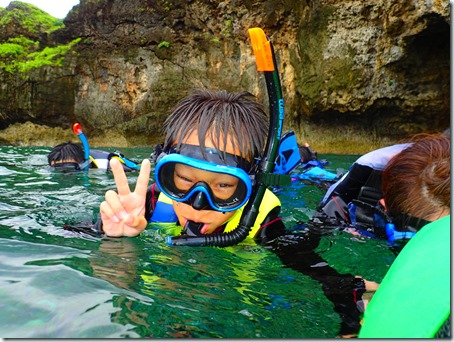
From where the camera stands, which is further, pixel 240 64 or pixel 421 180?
pixel 240 64

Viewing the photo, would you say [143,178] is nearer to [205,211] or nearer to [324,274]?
[205,211]

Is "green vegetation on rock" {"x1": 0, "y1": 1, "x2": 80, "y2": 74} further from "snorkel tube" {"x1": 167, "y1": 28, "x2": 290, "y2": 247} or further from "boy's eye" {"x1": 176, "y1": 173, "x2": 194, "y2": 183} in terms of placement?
"snorkel tube" {"x1": 167, "y1": 28, "x2": 290, "y2": 247}

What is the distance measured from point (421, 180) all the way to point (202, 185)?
911 mm

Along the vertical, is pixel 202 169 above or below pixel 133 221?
above

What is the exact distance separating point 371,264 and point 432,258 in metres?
1.16

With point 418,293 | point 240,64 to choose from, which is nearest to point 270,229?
point 418,293

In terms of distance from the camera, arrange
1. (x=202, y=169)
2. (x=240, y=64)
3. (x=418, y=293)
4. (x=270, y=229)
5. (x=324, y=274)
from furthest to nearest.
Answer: (x=240, y=64), (x=270, y=229), (x=202, y=169), (x=324, y=274), (x=418, y=293)

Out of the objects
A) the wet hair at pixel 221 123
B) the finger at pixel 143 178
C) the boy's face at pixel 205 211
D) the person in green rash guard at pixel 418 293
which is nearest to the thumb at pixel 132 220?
the finger at pixel 143 178

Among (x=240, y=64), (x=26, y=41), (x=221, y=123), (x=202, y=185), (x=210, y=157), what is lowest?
(x=202, y=185)

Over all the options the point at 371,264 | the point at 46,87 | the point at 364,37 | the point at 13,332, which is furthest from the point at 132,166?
the point at 46,87

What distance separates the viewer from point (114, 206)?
63.2 inches

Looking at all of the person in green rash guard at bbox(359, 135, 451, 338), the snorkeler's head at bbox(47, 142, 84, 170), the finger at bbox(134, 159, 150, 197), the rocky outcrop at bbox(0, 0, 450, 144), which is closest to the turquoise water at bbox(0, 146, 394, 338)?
the finger at bbox(134, 159, 150, 197)

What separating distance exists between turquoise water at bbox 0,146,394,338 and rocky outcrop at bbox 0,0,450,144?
27.7 ft

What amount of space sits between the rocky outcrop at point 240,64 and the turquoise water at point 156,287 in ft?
27.7
